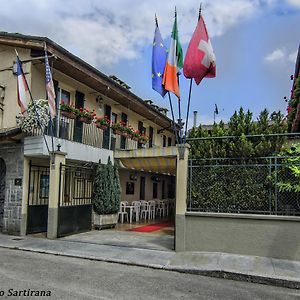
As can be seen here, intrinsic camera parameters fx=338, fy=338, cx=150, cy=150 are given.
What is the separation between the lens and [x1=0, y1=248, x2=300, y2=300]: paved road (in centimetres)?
584

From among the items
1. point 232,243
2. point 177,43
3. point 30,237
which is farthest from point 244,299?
point 30,237

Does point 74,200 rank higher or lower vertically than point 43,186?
lower

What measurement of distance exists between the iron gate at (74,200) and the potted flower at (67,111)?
2.03 meters

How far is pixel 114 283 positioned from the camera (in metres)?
6.45

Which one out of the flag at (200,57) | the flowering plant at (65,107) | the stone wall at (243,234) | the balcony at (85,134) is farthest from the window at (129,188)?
the flag at (200,57)

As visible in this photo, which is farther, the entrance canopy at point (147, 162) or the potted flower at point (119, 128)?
the potted flower at point (119, 128)

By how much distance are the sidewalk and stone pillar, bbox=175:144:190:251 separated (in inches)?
15.7

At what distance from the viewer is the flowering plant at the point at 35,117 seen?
11359mm

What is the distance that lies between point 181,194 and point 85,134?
266 inches

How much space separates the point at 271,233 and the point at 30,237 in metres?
7.85

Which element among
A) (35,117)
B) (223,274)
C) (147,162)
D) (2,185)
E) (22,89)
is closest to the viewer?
(223,274)

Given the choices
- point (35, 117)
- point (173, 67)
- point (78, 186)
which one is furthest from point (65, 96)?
point (173, 67)

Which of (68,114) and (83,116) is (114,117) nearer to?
(83,116)

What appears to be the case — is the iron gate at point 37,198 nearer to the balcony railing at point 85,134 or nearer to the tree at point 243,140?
the balcony railing at point 85,134
